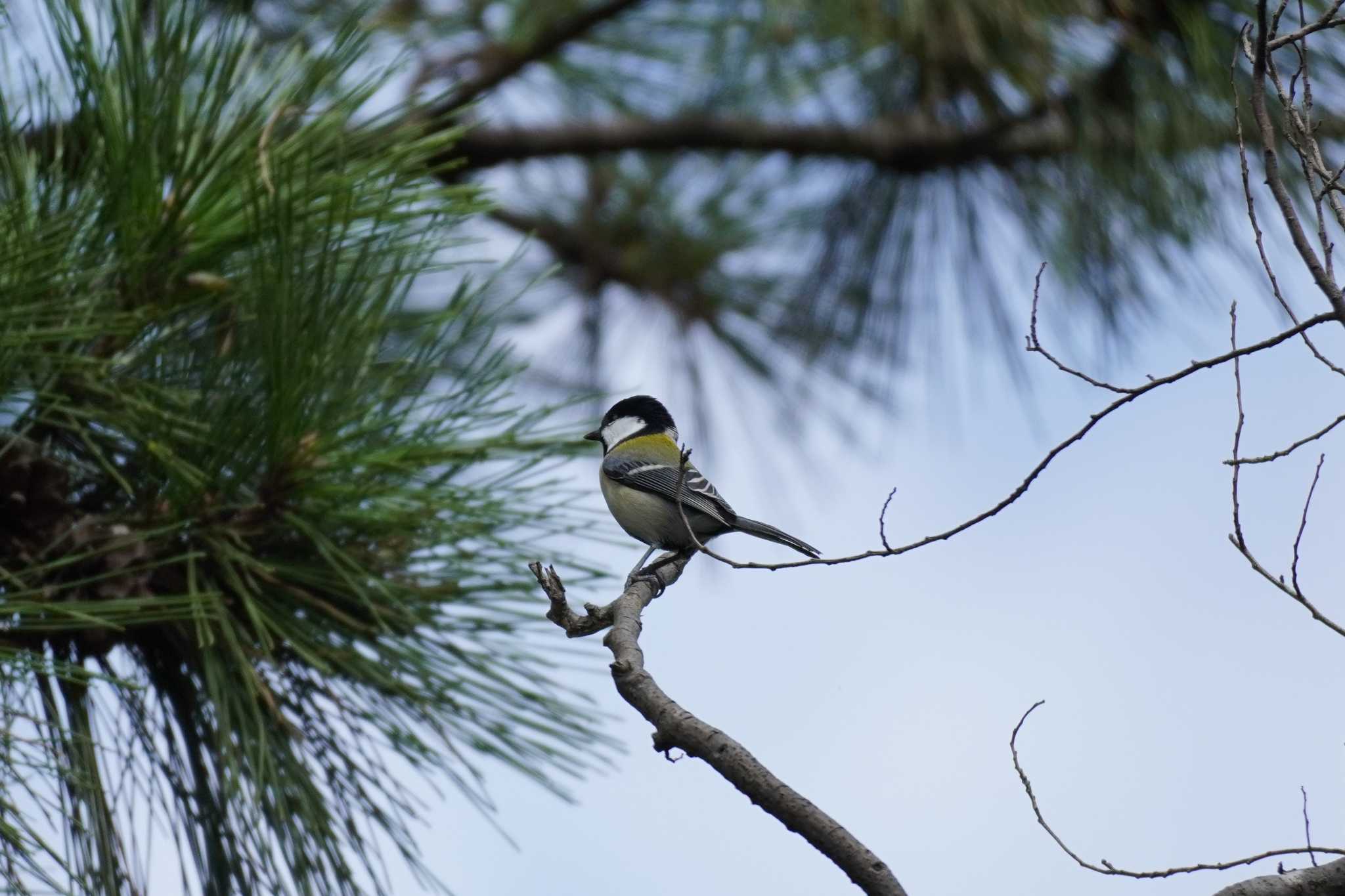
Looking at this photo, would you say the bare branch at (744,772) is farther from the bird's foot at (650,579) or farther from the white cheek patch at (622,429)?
the white cheek patch at (622,429)

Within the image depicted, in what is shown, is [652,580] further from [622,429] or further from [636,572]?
[622,429]

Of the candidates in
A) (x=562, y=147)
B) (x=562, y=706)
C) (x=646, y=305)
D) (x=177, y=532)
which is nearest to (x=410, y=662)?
(x=562, y=706)

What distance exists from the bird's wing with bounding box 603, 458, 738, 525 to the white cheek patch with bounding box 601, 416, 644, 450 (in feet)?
1.25

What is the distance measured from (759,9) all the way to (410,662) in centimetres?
206

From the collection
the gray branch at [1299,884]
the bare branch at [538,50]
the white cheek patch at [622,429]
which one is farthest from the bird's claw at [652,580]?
the bare branch at [538,50]

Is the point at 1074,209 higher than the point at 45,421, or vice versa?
the point at 1074,209

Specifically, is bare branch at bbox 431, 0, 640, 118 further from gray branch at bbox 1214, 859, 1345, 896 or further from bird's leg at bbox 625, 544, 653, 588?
gray branch at bbox 1214, 859, 1345, 896

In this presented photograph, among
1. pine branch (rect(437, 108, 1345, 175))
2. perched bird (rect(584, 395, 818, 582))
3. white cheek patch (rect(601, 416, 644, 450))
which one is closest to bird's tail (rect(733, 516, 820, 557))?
perched bird (rect(584, 395, 818, 582))

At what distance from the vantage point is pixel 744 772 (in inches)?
42.7

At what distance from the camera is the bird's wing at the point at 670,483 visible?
219 cm

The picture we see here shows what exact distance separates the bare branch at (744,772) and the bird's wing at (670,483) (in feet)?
2.79

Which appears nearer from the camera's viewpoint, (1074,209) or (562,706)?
(562,706)

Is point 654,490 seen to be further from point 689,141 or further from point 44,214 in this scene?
point 689,141

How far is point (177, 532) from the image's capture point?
1.82m
